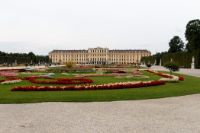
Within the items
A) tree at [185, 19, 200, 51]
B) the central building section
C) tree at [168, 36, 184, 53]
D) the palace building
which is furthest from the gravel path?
the central building section

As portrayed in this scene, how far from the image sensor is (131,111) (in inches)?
240

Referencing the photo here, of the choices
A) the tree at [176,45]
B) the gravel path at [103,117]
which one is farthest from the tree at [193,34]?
the gravel path at [103,117]

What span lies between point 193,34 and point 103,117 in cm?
3589

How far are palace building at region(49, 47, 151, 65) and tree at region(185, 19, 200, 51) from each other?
66.5 metres

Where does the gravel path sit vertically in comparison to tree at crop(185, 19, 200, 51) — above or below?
below

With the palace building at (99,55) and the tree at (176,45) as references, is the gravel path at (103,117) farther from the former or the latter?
the palace building at (99,55)

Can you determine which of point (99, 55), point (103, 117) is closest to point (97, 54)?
point (99, 55)

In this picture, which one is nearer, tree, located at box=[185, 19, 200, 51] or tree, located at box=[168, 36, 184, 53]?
tree, located at box=[185, 19, 200, 51]

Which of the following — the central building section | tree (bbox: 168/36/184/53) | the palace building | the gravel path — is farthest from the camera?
the palace building

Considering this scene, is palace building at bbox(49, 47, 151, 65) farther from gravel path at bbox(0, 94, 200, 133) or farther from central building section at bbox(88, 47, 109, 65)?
gravel path at bbox(0, 94, 200, 133)

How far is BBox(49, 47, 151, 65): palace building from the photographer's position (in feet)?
355

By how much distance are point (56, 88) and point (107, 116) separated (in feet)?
13.9

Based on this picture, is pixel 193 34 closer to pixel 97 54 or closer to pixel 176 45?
pixel 176 45

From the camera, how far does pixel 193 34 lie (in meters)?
38.8
